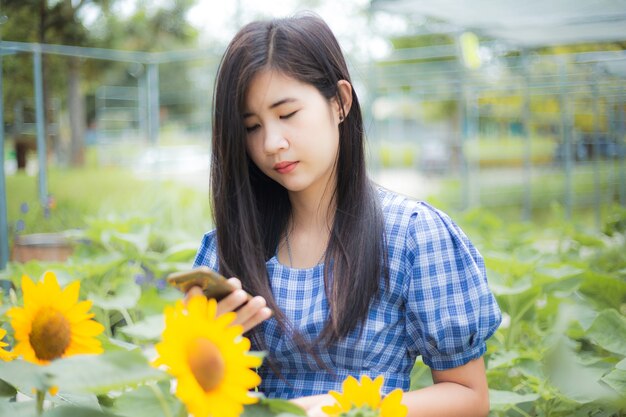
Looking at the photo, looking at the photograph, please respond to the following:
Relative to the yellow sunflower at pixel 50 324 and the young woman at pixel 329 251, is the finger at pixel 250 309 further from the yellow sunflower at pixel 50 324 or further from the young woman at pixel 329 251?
the young woman at pixel 329 251

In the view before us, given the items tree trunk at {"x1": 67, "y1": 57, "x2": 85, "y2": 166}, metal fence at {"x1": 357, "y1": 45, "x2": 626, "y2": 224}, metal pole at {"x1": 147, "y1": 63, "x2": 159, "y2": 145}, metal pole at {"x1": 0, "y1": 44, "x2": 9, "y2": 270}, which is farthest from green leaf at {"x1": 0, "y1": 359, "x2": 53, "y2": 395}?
metal fence at {"x1": 357, "y1": 45, "x2": 626, "y2": 224}

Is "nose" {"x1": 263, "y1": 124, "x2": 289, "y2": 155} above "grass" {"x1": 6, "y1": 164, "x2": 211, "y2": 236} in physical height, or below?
above

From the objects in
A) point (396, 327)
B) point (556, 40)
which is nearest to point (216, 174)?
point (396, 327)

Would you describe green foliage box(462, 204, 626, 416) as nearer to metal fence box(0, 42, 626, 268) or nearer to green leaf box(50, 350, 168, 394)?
green leaf box(50, 350, 168, 394)

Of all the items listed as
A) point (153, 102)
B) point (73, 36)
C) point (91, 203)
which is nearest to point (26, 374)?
point (91, 203)

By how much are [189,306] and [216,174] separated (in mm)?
724

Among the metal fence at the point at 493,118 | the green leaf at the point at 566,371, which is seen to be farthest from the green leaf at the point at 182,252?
the metal fence at the point at 493,118

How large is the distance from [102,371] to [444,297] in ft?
2.19

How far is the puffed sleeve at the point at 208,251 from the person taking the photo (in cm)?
130

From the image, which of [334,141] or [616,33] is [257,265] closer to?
[334,141]

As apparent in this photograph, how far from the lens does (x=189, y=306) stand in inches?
20.4

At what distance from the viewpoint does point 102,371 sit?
0.51 m

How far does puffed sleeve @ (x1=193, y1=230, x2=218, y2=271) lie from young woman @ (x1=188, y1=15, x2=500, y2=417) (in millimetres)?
70

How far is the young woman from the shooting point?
1090mm
